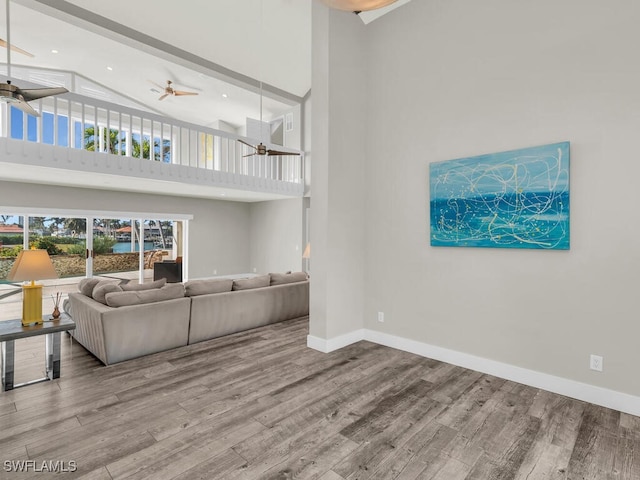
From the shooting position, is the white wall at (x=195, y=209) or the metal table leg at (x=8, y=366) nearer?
the metal table leg at (x=8, y=366)

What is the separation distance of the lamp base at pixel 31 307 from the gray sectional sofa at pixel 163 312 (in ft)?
1.58

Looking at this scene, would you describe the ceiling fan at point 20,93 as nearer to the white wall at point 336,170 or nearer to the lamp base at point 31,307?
the lamp base at point 31,307

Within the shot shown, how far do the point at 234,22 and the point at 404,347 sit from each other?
19.7 ft

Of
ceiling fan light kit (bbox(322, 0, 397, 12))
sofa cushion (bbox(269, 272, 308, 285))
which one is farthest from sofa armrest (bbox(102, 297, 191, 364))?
ceiling fan light kit (bbox(322, 0, 397, 12))

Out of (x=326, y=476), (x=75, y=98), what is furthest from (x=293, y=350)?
(x=75, y=98)

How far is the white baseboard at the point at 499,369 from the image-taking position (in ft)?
8.34

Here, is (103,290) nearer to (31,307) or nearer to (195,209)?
(31,307)

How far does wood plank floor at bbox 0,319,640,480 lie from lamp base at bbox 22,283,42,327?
565 mm

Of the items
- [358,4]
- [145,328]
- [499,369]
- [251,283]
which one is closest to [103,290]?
[145,328]

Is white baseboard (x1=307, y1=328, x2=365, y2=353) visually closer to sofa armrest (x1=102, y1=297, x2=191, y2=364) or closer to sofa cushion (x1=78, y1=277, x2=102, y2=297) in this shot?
sofa armrest (x1=102, y1=297, x2=191, y2=364)

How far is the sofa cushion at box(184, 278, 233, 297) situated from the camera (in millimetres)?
4094

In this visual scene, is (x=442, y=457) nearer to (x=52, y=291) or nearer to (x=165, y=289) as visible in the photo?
(x=165, y=289)

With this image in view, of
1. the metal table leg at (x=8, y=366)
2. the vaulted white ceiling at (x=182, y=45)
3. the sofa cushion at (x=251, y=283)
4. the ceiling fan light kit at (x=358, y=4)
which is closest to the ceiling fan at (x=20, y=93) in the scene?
the metal table leg at (x=8, y=366)

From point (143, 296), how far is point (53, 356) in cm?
91
